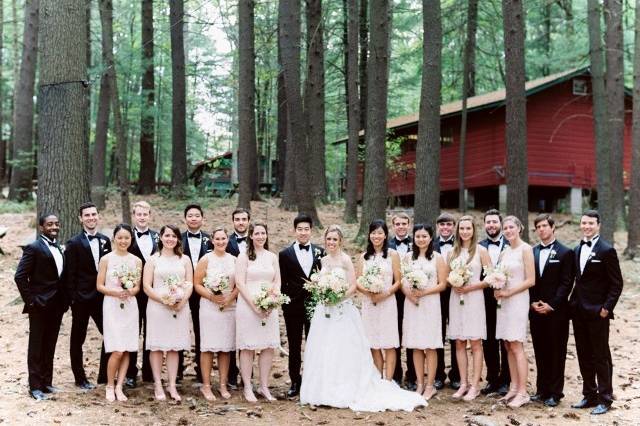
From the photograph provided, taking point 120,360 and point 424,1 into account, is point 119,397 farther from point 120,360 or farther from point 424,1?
point 424,1

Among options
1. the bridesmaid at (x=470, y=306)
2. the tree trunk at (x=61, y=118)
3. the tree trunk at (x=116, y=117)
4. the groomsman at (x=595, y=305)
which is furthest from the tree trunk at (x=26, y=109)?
Answer: the groomsman at (x=595, y=305)

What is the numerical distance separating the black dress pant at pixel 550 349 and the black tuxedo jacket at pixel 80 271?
17.6ft

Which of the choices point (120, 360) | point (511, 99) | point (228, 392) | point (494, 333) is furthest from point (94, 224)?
point (511, 99)

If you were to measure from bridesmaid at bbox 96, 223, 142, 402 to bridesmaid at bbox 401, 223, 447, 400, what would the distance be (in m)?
3.27

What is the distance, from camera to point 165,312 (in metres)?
7.56

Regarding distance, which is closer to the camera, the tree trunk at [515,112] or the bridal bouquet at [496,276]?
the bridal bouquet at [496,276]

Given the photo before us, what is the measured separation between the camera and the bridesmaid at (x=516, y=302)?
7633mm

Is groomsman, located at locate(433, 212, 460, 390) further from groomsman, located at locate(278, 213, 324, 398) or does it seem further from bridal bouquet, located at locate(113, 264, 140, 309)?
Answer: bridal bouquet, located at locate(113, 264, 140, 309)

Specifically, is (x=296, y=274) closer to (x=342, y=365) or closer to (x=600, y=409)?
(x=342, y=365)

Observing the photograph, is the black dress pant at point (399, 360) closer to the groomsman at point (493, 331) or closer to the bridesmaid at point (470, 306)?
the bridesmaid at point (470, 306)

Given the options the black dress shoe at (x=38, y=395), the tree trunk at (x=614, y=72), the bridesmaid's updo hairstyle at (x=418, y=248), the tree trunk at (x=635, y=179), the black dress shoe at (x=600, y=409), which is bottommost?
the black dress shoe at (x=600, y=409)

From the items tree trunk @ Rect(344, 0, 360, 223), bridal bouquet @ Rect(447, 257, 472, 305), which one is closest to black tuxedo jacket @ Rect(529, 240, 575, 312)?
bridal bouquet @ Rect(447, 257, 472, 305)

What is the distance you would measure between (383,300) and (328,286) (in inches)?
35.6

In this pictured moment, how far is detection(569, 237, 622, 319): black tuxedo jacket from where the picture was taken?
727cm
